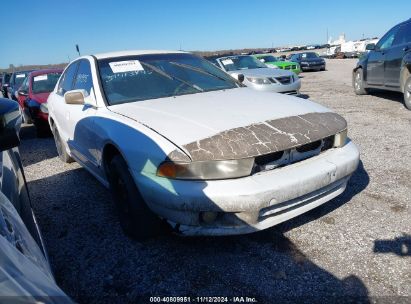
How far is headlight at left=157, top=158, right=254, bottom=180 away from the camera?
7.17 ft

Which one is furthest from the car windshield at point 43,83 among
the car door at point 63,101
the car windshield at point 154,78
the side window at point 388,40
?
the side window at point 388,40

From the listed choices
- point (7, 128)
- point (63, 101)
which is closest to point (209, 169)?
point (7, 128)

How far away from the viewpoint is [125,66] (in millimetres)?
3520

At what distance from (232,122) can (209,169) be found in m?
0.49

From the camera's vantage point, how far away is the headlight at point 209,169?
219cm

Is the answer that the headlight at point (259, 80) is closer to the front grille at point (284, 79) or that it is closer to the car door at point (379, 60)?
the front grille at point (284, 79)

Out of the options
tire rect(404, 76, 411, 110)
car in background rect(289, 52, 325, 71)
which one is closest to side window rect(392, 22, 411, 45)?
tire rect(404, 76, 411, 110)

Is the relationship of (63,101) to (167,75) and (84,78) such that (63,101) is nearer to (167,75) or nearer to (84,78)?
(84,78)

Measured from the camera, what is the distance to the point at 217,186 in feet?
7.17

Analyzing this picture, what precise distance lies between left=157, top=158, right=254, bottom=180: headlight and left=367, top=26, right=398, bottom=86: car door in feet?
23.1

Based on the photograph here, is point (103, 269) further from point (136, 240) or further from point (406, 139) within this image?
point (406, 139)

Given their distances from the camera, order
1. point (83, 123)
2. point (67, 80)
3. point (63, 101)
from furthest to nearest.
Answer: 1. point (67, 80)
2. point (63, 101)
3. point (83, 123)

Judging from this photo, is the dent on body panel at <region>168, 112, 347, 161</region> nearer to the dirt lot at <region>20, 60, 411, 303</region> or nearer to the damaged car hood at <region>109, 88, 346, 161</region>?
the damaged car hood at <region>109, 88, 346, 161</region>

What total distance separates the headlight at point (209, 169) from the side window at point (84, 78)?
170cm
